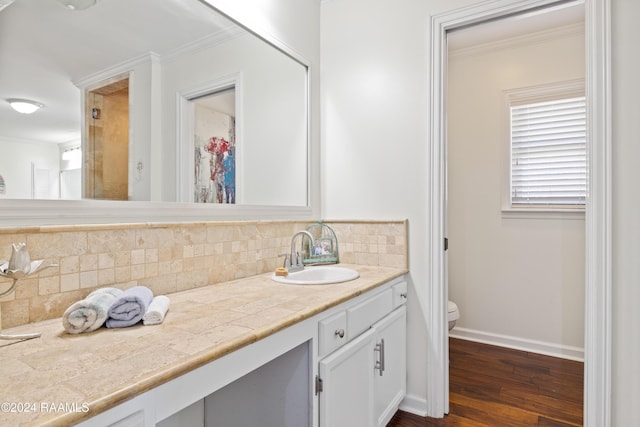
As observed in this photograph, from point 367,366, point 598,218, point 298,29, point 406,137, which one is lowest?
point 367,366

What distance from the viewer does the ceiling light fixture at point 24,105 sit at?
3.31ft

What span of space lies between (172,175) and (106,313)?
61 centimetres

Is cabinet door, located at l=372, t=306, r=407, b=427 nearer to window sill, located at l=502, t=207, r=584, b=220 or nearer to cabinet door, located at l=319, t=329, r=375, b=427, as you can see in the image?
cabinet door, located at l=319, t=329, r=375, b=427

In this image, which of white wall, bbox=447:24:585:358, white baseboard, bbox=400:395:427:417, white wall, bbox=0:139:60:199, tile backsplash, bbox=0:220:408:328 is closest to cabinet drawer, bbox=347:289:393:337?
tile backsplash, bbox=0:220:408:328

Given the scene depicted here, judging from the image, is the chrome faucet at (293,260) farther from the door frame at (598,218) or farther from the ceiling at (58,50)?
the door frame at (598,218)

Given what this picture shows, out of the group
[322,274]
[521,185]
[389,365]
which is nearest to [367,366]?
[389,365]

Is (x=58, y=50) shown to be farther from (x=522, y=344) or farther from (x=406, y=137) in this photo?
(x=522, y=344)

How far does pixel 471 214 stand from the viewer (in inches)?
120

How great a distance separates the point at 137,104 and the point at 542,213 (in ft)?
9.19

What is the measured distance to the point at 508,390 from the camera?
2.21 meters

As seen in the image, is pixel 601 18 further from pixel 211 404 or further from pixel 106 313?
pixel 211 404

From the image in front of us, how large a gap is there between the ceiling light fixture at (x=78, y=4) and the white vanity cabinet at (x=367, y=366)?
4.21 ft

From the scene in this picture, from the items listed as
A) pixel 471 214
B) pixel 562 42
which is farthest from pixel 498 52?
pixel 471 214

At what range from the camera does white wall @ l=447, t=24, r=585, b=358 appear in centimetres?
267
